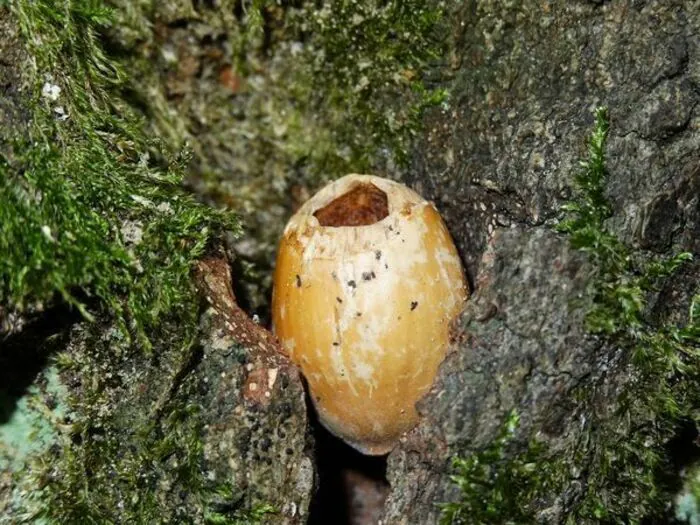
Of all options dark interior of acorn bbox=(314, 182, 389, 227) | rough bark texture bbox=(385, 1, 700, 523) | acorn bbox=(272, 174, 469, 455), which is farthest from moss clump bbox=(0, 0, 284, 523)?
rough bark texture bbox=(385, 1, 700, 523)

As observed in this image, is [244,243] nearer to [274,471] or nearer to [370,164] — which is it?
[370,164]

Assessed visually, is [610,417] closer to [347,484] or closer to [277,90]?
[347,484]

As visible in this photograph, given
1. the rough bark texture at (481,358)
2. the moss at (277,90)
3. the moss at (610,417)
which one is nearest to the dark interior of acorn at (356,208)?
the moss at (277,90)

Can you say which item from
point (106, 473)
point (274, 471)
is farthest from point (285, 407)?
point (106, 473)

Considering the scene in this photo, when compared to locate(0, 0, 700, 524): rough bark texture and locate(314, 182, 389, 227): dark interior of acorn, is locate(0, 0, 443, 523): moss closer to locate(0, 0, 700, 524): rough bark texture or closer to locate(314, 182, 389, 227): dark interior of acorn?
locate(0, 0, 700, 524): rough bark texture

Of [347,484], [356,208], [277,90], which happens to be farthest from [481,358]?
[277,90]

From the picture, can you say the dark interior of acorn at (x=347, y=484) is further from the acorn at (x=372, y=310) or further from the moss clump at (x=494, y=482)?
the moss clump at (x=494, y=482)
